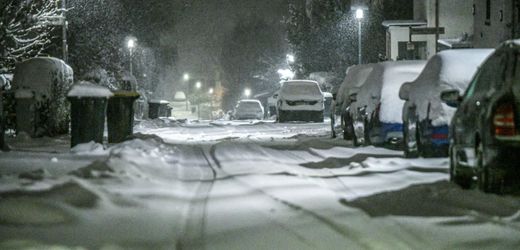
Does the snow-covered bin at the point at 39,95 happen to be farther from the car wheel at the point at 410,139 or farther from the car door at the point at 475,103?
the car door at the point at 475,103

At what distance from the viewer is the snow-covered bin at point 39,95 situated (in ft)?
70.2

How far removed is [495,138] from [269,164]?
19.0 feet

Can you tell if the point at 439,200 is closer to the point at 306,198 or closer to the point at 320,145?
the point at 306,198

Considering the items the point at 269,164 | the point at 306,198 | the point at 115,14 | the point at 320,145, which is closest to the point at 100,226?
Result: the point at 306,198

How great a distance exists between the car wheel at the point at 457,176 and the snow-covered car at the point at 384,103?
531cm

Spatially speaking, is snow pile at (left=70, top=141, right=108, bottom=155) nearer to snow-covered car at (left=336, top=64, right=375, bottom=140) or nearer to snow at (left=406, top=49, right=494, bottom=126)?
A: snow at (left=406, top=49, right=494, bottom=126)

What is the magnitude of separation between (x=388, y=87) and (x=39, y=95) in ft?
30.3

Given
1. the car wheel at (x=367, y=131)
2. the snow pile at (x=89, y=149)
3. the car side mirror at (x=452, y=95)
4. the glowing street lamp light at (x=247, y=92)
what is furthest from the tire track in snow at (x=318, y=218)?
the glowing street lamp light at (x=247, y=92)

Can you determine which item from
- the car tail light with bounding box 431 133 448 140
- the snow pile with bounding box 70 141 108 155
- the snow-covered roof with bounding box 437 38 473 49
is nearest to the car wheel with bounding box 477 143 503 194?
the car tail light with bounding box 431 133 448 140

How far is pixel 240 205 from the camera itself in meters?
9.49

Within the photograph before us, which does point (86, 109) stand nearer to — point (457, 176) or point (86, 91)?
point (86, 91)

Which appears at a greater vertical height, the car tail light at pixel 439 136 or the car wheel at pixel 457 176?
the car tail light at pixel 439 136

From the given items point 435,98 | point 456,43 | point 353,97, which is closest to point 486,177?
point 435,98

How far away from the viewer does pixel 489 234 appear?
24.7 feet
